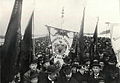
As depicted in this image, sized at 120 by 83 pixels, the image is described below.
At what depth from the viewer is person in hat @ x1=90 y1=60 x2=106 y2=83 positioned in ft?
5.88

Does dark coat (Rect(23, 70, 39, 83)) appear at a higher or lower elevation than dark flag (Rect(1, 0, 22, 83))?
lower

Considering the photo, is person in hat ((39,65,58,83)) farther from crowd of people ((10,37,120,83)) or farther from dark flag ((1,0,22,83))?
dark flag ((1,0,22,83))

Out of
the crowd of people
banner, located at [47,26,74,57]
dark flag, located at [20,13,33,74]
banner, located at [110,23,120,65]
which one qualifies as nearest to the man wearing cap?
the crowd of people

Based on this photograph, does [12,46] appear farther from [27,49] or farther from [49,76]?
[49,76]

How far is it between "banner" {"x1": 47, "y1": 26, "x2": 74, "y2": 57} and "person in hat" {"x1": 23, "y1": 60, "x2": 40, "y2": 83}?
0.18m

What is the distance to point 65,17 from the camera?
182 centimetres

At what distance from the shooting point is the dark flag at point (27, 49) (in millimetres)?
1802

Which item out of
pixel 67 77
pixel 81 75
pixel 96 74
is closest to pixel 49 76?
pixel 67 77

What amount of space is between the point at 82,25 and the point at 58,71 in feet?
1.25

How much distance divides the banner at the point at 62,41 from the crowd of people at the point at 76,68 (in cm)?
4

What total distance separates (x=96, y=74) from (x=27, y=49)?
1.76 feet

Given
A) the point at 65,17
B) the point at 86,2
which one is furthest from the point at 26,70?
the point at 86,2

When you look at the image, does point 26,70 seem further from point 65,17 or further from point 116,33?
point 116,33

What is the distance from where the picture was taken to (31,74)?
1.80 metres
